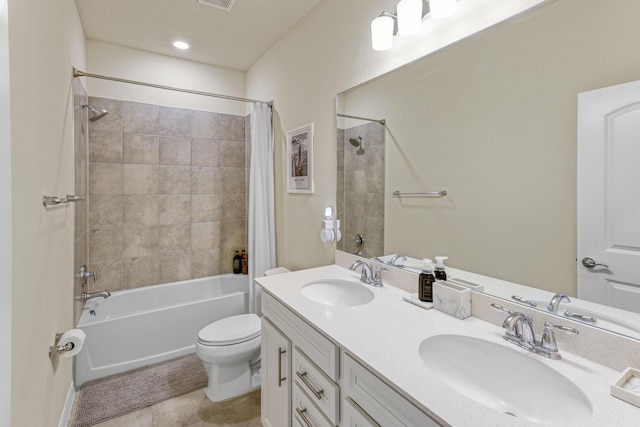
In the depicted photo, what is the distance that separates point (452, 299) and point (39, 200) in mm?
1722

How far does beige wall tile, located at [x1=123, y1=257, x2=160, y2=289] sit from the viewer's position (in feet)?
9.20

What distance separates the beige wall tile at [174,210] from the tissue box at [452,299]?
2.58m

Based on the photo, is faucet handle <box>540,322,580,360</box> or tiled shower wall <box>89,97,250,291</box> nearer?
faucet handle <box>540,322,580,360</box>

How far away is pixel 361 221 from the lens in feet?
5.85

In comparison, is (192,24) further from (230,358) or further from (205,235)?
(230,358)

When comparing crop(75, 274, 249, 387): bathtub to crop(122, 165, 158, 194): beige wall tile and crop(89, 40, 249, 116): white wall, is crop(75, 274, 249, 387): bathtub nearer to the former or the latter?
crop(122, 165, 158, 194): beige wall tile

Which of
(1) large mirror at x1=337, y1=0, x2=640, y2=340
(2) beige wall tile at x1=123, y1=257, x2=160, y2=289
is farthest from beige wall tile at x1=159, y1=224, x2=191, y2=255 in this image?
(1) large mirror at x1=337, y1=0, x2=640, y2=340

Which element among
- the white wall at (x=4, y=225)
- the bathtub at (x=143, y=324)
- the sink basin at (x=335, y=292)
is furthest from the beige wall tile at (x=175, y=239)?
the white wall at (x=4, y=225)

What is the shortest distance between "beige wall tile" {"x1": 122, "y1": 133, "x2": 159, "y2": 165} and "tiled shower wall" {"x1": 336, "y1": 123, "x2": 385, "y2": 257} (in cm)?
193

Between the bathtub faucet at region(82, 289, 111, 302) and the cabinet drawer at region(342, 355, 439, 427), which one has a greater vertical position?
the cabinet drawer at region(342, 355, 439, 427)

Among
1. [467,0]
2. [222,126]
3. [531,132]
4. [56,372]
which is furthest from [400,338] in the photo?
[222,126]

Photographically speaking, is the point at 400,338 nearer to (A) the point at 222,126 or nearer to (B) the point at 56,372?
(B) the point at 56,372

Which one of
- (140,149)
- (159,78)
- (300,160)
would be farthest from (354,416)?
(159,78)

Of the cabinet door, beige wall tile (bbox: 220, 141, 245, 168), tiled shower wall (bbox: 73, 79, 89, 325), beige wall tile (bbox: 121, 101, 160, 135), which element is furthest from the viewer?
beige wall tile (bbox: 220, 141, 245, 168)
